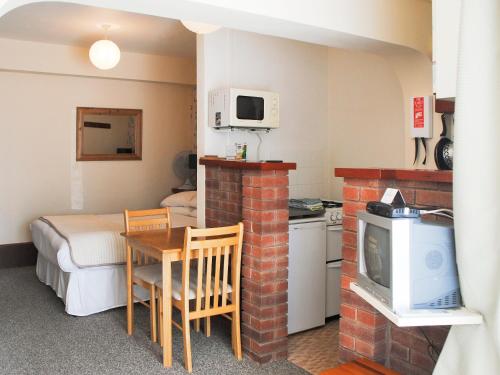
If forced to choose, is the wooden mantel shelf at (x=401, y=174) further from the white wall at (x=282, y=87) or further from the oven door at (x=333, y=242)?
the white wall at (x=282, y=87)

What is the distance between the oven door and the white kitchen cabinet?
197 centimetres

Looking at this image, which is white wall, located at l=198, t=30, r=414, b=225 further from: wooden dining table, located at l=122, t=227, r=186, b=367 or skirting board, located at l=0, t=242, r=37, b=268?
skirting board, located at l=0, t=242, r=37, b=268

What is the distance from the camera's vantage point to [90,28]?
190 inches

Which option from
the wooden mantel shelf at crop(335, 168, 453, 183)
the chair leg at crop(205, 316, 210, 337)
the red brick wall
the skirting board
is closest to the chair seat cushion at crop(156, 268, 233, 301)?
the red brick wall

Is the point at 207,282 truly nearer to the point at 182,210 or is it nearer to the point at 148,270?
the point at 148,270

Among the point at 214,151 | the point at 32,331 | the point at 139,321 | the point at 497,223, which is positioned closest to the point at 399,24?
Result: the point at 214,151

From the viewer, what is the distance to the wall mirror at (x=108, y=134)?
595 cm

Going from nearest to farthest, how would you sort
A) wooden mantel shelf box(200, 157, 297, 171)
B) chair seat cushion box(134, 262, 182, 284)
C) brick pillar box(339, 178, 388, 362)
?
brick pillar box(339, 178, 388, 362)
wooden mantel shelf box(200, 157, 297, 171)
chair seat cushion box(134, 262, 182, 284)

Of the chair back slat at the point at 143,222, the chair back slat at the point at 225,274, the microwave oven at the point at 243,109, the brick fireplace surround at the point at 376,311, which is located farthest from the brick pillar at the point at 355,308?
the chair back slat at the point at 143,222

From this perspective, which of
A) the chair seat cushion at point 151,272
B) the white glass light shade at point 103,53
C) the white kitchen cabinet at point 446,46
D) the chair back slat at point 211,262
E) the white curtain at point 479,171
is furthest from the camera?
the white glass light shade at point 103,53

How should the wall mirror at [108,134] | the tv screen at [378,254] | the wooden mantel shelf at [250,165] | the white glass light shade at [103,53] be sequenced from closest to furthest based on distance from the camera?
1. the tv screen at [378,254]
2. the wooden mantel shelf at [250,165]
3. the white glass light shade at [103,53]
4. the wall mirror at [108,134]

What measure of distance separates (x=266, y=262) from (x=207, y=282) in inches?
15.1

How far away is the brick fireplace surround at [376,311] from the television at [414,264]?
13.9 inches

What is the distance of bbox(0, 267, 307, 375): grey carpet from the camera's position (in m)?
3.03
